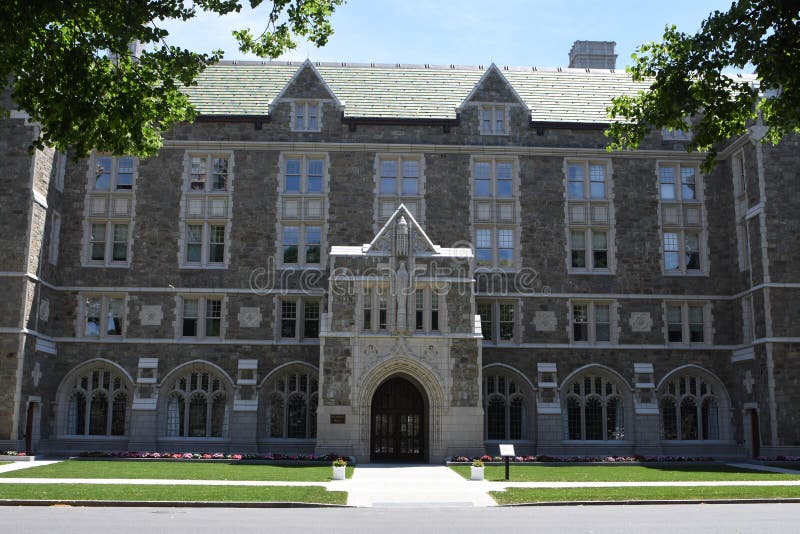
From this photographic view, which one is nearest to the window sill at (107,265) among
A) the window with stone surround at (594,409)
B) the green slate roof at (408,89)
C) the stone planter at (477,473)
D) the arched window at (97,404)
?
the arched window at (97,404)

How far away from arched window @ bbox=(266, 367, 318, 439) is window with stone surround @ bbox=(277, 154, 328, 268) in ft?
15.0

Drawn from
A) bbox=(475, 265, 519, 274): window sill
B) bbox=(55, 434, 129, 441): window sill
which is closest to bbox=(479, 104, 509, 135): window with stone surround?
bbox=(475, 265, 519, 274): window sill

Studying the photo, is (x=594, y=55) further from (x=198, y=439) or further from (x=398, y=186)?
(x=198, y=439)

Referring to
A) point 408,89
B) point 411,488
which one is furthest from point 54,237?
point 411,488

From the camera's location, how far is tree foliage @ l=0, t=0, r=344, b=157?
596 inches

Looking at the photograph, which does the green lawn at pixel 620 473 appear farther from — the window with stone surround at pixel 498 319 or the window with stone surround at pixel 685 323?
the window with stone surround at pixel 685 323

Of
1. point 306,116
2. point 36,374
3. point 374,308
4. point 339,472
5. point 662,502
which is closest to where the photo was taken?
point 662,502

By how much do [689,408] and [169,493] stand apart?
2330 cm

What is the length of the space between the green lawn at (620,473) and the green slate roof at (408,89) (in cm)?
1522

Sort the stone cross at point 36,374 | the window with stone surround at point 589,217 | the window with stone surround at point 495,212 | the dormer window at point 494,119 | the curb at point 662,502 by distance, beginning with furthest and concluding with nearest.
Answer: the dormer window at point 494,119, the window with stone surround at point 589,217, the window with stone surround at point 495,212, the stone cross at point 36,374, the curb at point 662,502

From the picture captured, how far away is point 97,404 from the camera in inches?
1382

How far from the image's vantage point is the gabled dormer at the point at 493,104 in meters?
37.4

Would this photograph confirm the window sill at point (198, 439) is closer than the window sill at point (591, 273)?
Yes

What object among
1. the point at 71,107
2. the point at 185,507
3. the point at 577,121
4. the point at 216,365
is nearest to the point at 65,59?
the point at 71,107
